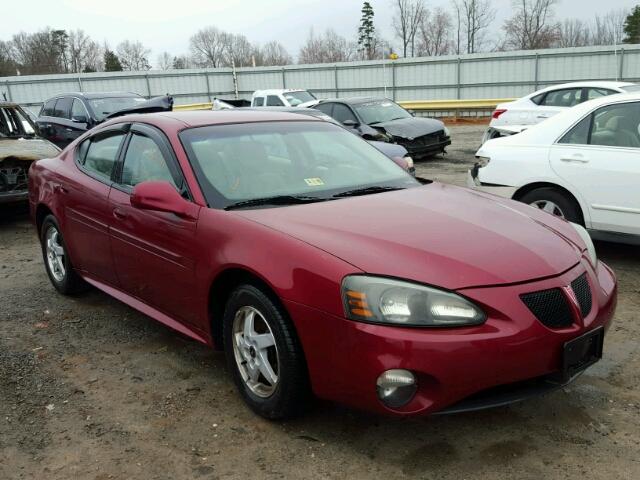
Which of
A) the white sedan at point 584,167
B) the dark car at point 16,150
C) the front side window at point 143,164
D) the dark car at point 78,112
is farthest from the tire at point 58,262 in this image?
the dark car at point 78,112

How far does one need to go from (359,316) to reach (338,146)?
6.09 feet

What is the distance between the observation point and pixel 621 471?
Result: 2.56 meters

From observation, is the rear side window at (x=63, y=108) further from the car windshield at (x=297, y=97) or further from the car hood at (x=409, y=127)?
the car hood at (x=409, y=127)

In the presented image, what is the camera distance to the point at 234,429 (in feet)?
9.96

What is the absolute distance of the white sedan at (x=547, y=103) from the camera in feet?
41.0

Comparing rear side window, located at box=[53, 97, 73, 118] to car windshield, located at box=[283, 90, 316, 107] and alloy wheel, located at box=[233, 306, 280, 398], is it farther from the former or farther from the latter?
alloy wheel, located at box=[233, 306, 280, 398]

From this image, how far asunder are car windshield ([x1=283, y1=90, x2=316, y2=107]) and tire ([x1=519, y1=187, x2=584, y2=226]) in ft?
44.3

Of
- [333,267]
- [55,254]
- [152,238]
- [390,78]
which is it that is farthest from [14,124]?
[390,78]

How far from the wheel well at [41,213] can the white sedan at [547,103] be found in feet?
31.0

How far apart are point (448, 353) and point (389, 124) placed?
11.7 m

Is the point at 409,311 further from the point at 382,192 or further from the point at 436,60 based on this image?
the point at 436,60

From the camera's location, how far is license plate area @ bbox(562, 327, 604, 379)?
2.60m

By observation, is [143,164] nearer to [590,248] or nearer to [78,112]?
[590,248]

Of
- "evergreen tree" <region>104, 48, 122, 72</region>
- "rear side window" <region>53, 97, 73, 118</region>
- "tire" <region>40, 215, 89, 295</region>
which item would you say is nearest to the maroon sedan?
"tire" <region>40, 215, 89, 295</region>
